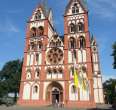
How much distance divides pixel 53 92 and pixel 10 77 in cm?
2423

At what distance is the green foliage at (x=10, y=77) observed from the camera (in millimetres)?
55350

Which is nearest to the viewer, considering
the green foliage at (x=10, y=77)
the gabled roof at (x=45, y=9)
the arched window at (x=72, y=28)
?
the arched window at (x=72, y=28)

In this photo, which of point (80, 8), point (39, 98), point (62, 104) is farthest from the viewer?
point (80, 8)

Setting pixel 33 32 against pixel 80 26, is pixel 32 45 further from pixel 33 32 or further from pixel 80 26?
pixel 80 26

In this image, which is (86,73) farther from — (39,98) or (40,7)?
(40,7)

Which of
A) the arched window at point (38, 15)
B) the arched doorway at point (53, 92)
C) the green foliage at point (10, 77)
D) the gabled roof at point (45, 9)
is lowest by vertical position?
the arched doorway at point (53, 92)

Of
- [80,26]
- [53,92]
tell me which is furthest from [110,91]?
[80,26]

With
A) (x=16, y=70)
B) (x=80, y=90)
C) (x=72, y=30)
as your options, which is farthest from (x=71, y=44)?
(x=16, y=70)

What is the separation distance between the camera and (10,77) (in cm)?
6031

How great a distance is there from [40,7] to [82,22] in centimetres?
1299

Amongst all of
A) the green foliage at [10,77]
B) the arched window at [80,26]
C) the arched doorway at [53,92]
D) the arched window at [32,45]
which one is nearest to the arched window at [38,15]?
the arched window at [32,45]

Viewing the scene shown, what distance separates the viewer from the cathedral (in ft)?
125

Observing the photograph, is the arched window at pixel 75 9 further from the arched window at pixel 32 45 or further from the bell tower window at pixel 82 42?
the arched window at pixel 32 45

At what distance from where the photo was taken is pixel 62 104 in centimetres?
3709
